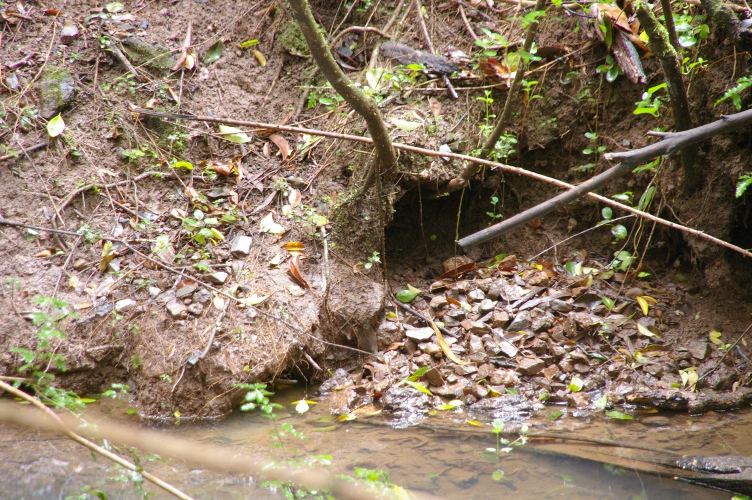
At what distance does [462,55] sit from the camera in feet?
14.1

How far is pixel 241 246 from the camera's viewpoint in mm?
3717

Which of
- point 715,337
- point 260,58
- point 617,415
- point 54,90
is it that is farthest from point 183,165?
point 715,337

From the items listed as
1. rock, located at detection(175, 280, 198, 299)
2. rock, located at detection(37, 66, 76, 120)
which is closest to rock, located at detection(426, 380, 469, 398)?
rock, located at detection(175, 280, 198, 299)

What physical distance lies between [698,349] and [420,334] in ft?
5.84

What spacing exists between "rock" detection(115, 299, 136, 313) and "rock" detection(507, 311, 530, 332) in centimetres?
257

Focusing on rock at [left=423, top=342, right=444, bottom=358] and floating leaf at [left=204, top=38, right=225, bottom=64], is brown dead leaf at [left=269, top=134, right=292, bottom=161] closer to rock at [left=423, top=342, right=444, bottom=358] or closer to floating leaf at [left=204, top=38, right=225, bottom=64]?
floating leaf at [left=204, top=38, right=225, bottom=64]

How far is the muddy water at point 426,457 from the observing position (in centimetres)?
238

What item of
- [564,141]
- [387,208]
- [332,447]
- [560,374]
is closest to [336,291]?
[387,208]

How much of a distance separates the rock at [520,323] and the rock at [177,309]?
7.22 ft

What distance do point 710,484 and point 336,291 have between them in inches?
93.5

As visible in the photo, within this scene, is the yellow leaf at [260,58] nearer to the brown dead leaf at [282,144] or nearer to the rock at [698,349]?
the brown dead leaf at [282,144]

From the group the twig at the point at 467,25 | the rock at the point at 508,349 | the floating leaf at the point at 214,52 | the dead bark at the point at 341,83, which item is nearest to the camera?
the dead bark at the point at 341,83

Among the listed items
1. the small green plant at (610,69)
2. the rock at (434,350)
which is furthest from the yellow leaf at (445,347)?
the small green plant at (610,69)

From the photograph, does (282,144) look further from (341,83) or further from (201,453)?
(201,453)
